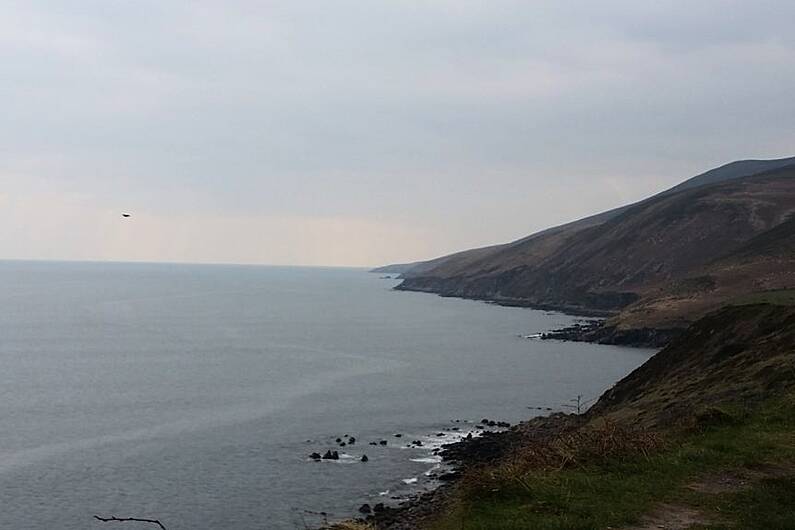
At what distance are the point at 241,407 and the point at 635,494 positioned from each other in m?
52.5

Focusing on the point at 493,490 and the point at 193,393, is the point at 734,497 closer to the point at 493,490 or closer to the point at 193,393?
the point at 493,490

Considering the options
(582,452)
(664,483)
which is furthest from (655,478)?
(582,452)

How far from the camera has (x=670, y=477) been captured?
15.9 metres

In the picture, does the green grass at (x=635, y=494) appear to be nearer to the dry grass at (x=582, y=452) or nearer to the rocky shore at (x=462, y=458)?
the dry grass at (x=582, y=452)

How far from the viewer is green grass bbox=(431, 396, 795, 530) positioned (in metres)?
13.4

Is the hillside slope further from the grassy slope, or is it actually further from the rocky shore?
the grassy slope

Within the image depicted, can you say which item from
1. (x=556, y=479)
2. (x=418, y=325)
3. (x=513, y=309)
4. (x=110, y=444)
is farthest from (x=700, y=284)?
(x=556, y=479)

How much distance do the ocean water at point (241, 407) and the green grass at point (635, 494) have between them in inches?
287

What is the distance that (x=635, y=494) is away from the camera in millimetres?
14867

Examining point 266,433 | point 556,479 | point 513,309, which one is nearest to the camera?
point 556,479

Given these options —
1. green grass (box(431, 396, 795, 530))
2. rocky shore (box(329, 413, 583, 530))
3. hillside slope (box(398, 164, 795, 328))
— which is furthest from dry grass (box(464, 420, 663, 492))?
hillside slope (box(398, 164, 795, 328))

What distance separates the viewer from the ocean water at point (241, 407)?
127ft

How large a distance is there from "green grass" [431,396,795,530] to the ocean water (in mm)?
7288

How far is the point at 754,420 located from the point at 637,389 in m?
30.1
